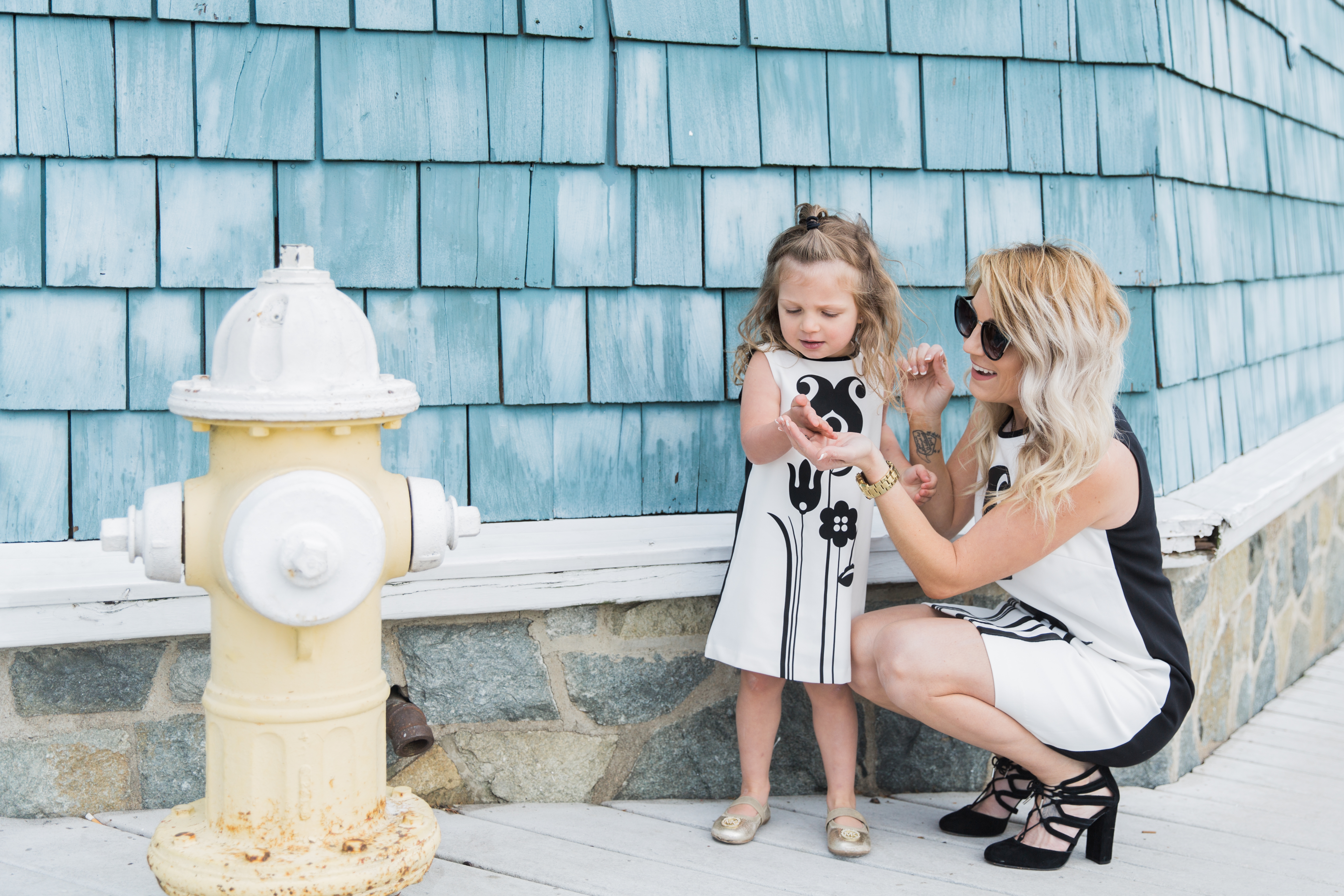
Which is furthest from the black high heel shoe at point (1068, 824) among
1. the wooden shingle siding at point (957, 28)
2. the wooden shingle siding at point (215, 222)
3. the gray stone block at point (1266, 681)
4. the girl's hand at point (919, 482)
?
the wooden shingle siding at point (215, 222)

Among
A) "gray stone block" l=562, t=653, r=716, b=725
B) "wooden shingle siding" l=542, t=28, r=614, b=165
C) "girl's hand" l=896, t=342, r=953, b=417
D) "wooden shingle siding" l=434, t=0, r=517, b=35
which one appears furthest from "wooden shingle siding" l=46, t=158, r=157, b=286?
"girl's hand" l=896, t=342, r=953, b=417

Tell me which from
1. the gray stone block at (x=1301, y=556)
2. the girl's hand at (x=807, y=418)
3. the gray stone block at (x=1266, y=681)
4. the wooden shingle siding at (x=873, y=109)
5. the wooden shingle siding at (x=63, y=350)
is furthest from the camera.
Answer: the gray stone block at (x=1301, y=556)

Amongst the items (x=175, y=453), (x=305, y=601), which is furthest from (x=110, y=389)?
(x=305, y=601)

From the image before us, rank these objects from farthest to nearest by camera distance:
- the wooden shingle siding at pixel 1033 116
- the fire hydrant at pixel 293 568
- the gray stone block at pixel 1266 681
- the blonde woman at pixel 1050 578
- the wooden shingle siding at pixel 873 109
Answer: the gray stone block at pixel 1266 681 < the wooden shingle siding at pixel 1033 116 < the wooden shingle siding at pixel 873 109 < the blonde woman at pixel 1050 578 < the fire hydrant at pixel 293 568

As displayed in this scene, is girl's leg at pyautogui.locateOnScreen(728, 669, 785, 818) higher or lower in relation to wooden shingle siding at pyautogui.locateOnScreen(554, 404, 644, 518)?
lower

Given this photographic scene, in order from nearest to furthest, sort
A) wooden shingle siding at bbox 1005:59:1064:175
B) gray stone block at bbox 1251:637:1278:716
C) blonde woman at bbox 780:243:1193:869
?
blonde woman at bbox 780:243:1193:869, wooden shingle siding at bbox 1005:59:1064:175, gray stone block at bbox 1251:637:1278:716

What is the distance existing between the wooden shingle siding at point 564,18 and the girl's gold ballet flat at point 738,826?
164cm

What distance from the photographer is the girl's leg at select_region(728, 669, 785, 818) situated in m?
2.46

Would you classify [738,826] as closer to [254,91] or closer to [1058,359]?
[1058,359]

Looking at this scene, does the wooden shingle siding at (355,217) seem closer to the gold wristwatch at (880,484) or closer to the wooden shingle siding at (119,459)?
the wooden shingle siding at (119,459)

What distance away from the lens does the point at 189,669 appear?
2355 millimetres

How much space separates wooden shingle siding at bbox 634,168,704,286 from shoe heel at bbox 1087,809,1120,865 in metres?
1.38

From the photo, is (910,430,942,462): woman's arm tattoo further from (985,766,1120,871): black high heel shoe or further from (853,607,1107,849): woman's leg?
(985,766,1120,871): black high heel shoe

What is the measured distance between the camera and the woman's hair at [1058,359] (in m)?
2.15
